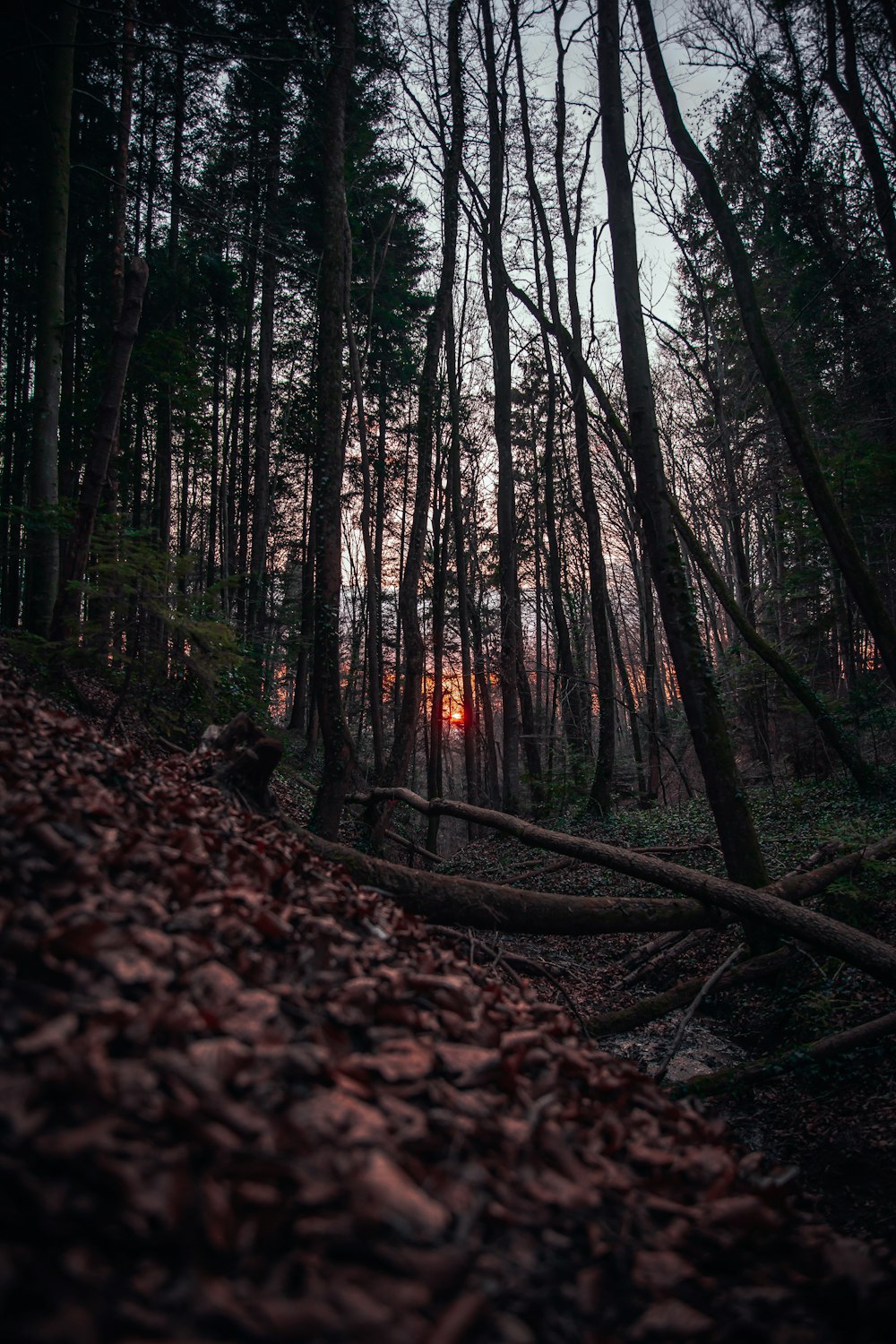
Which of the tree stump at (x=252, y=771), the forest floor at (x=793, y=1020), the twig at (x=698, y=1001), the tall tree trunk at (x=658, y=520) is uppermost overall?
the tall tree trunk at (x=658, y=520)

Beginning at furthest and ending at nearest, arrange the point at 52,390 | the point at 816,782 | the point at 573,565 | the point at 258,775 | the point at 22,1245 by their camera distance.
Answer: the point at 573,565 < the point at 816,782 < the point at 52,390 < the point at 258,775 < the point at 22,1245

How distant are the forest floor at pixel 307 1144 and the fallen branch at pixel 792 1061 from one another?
1.78 m

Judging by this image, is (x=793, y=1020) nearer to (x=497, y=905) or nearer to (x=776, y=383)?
(x=497, y=905)

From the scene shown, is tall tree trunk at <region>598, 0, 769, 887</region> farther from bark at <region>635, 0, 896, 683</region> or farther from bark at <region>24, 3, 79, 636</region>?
bark at <region>24, 3, 79, 636</region>

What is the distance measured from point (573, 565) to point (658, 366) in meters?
7.87

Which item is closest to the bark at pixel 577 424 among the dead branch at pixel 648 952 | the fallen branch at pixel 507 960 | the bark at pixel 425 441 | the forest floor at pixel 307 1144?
the bark at pixel 425 441

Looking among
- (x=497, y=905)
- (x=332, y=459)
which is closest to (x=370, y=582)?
(x=332, y=459)

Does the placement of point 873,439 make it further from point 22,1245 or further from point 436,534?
point 22,1245

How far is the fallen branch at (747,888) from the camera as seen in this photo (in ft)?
13.1

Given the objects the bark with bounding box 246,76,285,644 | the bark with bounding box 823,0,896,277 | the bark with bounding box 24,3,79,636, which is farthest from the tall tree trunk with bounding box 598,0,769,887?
the bark with bounding box 246,76,285,644

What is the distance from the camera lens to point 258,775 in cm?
388

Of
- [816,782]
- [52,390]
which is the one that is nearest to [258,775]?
[52,390]

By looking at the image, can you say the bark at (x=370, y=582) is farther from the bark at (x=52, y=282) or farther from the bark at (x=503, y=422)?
the bark at (x=52, y=282)

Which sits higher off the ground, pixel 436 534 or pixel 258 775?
pixel 436 534
